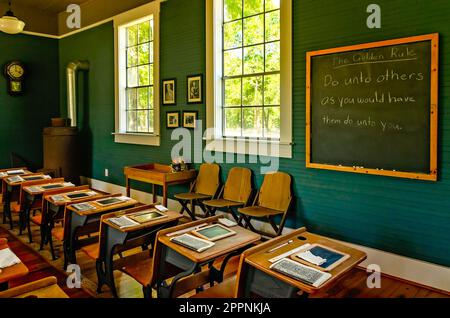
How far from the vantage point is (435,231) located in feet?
10.2

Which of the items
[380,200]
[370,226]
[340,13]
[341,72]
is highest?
[340,13]

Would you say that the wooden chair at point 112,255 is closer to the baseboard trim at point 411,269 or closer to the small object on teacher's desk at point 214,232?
the small object on teacher's desk at point 214,232

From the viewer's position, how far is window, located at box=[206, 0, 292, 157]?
407 cm

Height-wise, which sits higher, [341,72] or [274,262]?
[341,72]

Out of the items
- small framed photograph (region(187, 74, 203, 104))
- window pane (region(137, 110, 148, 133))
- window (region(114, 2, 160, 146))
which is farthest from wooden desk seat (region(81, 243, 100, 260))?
window pane (region(137, 110, 148, 133))

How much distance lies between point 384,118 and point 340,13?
44.6 inches

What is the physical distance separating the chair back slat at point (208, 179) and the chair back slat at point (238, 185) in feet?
0.75

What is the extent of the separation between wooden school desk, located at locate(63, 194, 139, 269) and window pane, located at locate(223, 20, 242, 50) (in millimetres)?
2529

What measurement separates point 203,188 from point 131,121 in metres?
2.40

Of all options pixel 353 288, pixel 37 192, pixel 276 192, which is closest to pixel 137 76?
pixel 37 192

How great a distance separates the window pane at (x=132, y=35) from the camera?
6.30m

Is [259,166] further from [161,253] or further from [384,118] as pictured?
[161,253]

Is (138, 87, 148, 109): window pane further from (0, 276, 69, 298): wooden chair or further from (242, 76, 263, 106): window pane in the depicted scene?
(0, 276, 69, 298): wooden chair
